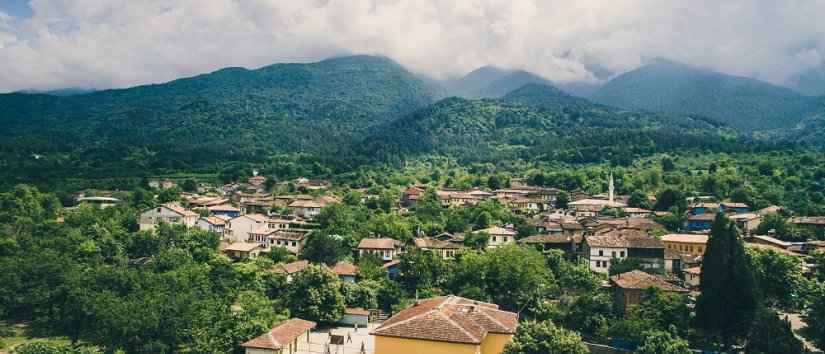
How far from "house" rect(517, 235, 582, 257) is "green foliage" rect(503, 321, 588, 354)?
2826 cm

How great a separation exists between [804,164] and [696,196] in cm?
2480

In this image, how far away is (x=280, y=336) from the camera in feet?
101

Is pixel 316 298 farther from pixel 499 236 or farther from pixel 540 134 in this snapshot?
pixel 540 134

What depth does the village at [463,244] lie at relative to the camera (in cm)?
2188

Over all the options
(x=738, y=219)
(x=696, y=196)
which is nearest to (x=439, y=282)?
(x=738, y=219)

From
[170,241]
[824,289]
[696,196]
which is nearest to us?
[824,289]

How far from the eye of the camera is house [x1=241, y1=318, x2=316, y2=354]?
29750 mm

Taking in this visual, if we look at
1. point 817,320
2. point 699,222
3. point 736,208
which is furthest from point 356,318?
point 736,208

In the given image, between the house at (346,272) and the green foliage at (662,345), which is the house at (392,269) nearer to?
the house at (346,272)

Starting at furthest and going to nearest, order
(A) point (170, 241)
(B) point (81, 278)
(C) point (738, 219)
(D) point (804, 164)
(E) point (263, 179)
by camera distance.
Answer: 1. (E) point (263, 179)
2. (D) point (804, 164)
3. (C) point (738, 219)
4. (A) point (170, 241)
5. (B) point (81, 278)

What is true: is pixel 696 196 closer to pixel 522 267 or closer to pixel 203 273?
pixel 522 267

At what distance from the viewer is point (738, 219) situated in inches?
2132

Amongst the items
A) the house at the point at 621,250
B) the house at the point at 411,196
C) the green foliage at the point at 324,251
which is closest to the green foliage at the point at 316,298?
the green foliage at the point at 324,251

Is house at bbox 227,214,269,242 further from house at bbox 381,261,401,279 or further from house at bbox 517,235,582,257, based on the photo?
house at bbox 517,235,582,257
